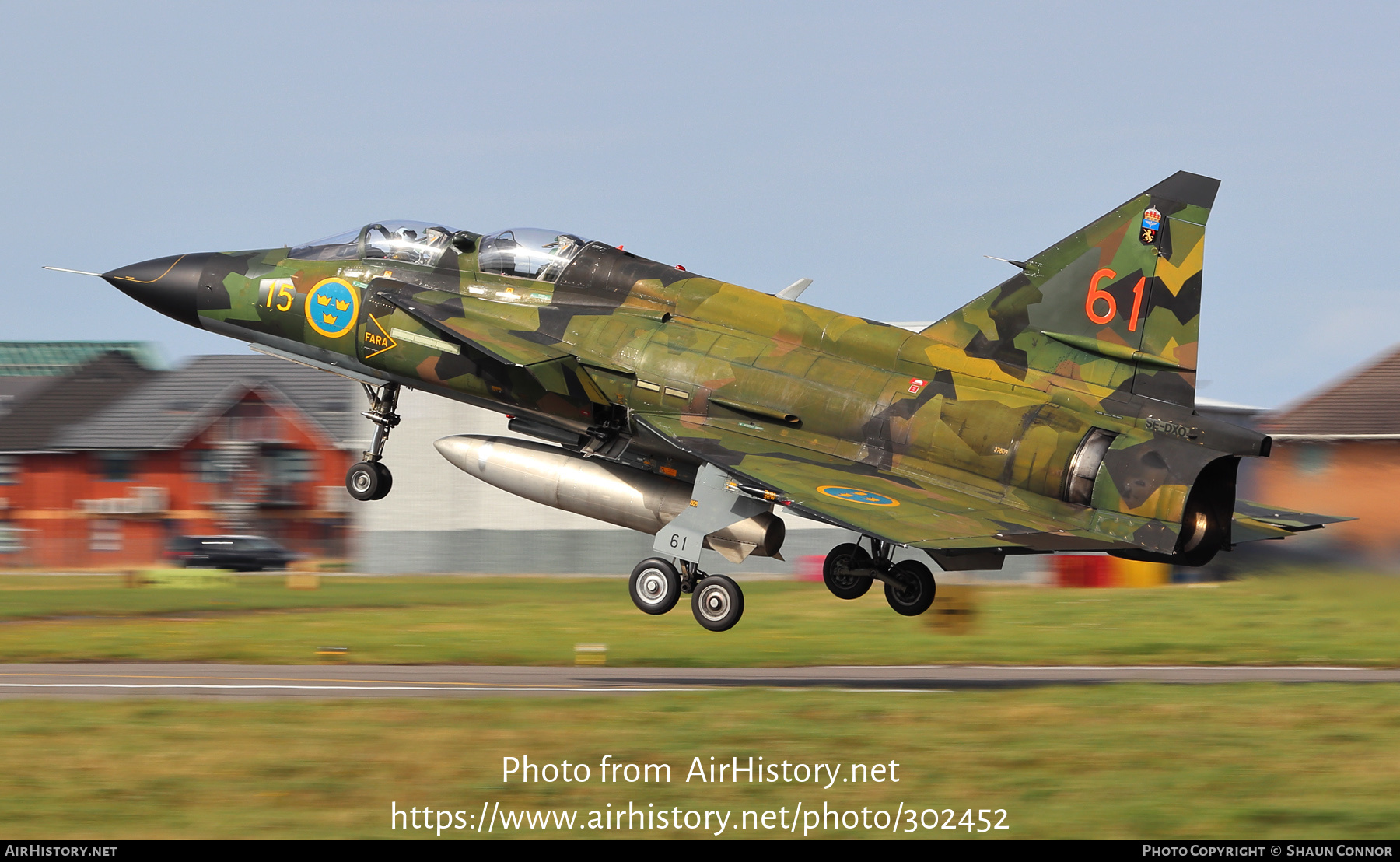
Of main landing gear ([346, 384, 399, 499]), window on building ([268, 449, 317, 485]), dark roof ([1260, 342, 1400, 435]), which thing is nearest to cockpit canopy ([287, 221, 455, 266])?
main landing gear ([346, 384, 399, 499])

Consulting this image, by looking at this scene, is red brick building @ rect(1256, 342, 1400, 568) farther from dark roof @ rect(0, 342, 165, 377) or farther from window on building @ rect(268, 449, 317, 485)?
dark roof @ rect(0, 342, 165, 377)

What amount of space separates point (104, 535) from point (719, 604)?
161ft

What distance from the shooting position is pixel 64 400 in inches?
2675

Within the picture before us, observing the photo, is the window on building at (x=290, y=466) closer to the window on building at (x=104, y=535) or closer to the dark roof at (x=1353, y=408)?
the window on building at (x=104, y=535)

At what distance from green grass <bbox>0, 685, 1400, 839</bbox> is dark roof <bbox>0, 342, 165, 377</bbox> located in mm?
60011

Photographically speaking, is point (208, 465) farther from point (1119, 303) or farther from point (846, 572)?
point (1119, 303)

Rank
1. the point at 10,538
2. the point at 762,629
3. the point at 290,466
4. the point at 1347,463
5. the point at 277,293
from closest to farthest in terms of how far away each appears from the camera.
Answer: the point at 277,293 < the point at 762,629 < the point at 1347,463 < the point at 290,466 < the point at 10,538

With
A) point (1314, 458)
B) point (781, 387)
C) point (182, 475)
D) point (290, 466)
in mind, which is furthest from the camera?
point (182, 475)

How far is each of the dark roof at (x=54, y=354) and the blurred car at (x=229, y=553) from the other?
25478 millimetres

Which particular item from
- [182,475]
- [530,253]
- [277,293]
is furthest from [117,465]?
[530,253]

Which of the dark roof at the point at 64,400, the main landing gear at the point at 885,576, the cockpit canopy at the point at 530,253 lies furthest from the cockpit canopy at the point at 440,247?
the dark roof at the point at 64,400

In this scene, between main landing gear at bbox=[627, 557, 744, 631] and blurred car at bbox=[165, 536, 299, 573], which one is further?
blurred car at bbox=[165, 536, 299, 573]

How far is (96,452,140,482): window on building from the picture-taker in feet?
205

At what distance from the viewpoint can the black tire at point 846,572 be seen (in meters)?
20.9
